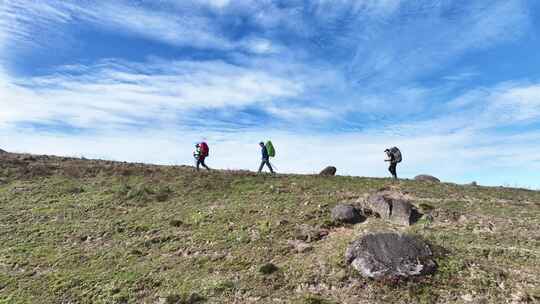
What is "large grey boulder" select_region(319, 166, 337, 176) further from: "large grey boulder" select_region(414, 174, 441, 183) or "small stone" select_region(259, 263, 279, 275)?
"small stone" select_region(259, 263, 279, 275)

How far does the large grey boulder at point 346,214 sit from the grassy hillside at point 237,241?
0.55 metres

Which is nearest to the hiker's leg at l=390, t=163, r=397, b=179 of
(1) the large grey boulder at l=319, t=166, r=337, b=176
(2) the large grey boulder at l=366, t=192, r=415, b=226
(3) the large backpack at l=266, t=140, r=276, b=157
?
(1) the large grey boulder at l=319, t=166, r=337, b=176

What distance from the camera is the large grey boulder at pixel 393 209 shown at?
64.9ft

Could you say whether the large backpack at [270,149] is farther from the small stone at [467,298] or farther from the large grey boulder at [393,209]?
the small stone at [467,298]

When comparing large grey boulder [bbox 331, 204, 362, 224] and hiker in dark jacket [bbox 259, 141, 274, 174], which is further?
hiker in dark jacket [bbox 259, 141, 274, 174]

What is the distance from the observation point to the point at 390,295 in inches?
533

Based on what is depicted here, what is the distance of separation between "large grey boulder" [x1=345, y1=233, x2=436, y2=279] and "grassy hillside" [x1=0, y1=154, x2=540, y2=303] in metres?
0.45

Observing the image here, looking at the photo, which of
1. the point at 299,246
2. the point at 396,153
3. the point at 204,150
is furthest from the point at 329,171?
the point at 299,246

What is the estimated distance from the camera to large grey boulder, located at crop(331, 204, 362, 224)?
794 inches

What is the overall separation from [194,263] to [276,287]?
14.7 feet

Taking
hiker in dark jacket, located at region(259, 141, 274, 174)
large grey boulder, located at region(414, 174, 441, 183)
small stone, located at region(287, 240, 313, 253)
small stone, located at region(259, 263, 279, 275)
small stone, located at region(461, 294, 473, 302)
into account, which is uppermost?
hiker in dark jacket, located at region(259, 141, 274, 174)

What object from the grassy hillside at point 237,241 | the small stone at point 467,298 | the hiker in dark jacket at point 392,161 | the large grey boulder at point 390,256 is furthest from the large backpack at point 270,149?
the small stone at point 467,298

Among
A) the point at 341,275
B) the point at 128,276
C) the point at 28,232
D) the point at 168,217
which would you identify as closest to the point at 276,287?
the point at 341,275

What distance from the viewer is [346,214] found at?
20281 mm
